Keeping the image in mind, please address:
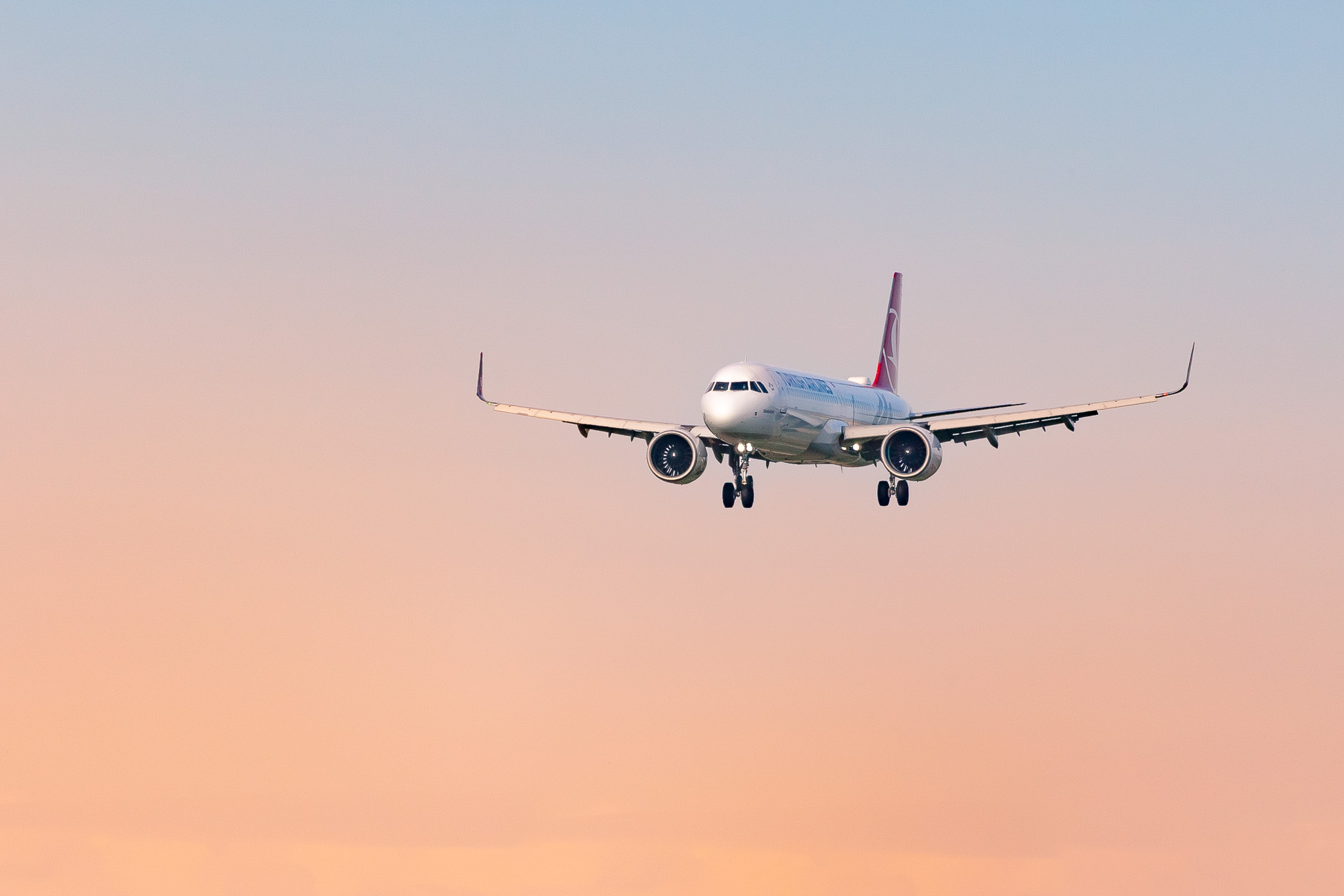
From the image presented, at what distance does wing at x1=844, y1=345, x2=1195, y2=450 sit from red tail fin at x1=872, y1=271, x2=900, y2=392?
1802 centimetres

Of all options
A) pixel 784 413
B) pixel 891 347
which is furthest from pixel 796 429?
pixel 891 347

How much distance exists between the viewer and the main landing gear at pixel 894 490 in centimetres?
8019

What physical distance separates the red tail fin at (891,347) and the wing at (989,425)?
→ 18.0 m

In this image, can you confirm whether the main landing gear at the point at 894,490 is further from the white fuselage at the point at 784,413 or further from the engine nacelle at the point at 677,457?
the engine nacelle at the point at 677,457

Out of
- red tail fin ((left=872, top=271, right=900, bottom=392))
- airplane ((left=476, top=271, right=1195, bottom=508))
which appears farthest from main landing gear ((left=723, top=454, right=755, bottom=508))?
red tail fin ((left=872, top=271, right=900, bottom=392))

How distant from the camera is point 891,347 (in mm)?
107375

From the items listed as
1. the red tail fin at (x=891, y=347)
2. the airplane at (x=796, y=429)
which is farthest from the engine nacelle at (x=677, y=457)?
the red tail fin at (x=891, y=347)

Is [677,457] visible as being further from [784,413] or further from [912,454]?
[912,454]

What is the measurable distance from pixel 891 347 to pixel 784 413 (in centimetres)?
3382

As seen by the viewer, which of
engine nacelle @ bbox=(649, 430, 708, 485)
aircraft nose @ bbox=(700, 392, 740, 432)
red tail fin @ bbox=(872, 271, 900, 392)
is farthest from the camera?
red tail fin @ bbox=(872, 271, 900, 392)

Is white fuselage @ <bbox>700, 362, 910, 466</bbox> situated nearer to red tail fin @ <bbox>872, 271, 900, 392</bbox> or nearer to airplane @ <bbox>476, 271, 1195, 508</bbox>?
airplane @ <bbox>476, 271, 1195, 508</bbox>

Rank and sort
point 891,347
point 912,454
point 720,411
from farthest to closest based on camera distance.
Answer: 1. point 891,347
2. point 912,454
3. point 720,411

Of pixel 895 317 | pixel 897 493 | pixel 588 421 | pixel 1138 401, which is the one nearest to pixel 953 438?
pixel 897 493

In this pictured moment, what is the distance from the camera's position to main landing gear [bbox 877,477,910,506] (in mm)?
80188
